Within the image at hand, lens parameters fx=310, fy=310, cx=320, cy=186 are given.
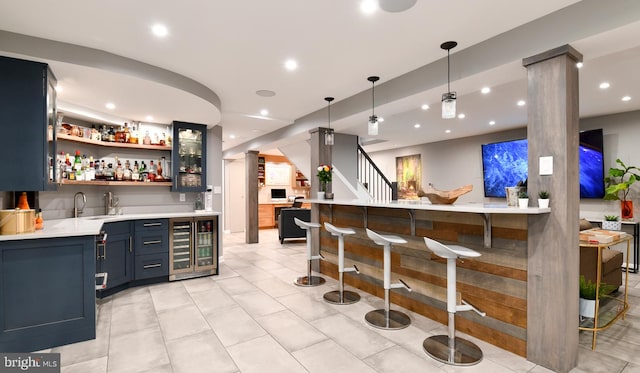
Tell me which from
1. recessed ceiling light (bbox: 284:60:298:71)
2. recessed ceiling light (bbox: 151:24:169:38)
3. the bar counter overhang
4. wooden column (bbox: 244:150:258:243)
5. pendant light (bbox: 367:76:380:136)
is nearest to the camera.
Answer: the bar counter overhang

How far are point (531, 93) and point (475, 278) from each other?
5.34 feet

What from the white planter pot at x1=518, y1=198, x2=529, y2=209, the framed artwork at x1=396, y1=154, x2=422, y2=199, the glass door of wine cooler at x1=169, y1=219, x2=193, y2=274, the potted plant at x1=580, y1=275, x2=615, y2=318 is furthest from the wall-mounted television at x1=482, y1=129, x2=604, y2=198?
the glass door of wine cooler at x1=169, y1=219, x2=193, y2=274

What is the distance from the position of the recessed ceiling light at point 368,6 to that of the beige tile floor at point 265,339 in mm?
2709

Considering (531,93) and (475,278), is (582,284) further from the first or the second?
(531,93)

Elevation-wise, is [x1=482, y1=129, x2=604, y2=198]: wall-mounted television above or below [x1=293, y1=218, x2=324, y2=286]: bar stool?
above

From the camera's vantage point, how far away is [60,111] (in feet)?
13.1

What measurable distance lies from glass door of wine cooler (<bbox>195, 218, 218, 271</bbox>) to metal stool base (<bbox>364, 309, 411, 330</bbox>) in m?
2.76

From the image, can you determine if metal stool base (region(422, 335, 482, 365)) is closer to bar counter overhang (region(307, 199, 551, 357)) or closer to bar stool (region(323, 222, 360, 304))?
bar counter overhang (region(307, 199, 551, 357))

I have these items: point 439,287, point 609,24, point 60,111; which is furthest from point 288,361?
point 60,111

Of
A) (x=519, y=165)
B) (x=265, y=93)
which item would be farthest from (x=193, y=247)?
(x=519, y=165)

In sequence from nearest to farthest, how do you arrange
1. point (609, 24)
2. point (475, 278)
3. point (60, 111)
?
point (609, 24), point (475, 278), point (60, 111)

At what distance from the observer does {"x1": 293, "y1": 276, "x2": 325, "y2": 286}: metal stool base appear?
436cm

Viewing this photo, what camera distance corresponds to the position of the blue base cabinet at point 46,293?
255cm

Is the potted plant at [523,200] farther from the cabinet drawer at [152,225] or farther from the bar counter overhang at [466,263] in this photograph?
the cabinet drawer at [152,225]
